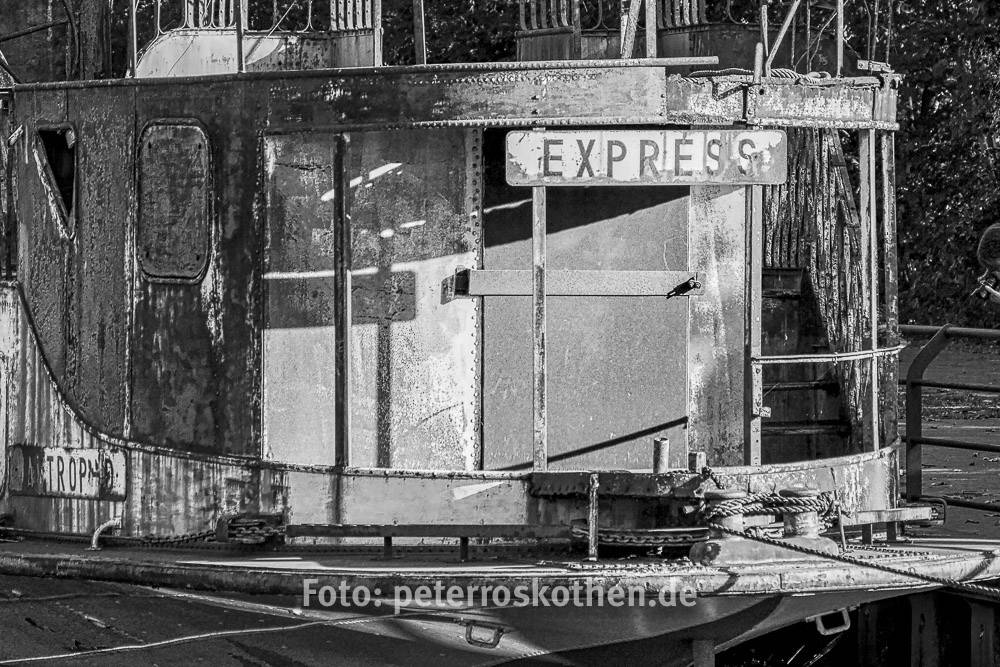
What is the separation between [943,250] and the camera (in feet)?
69.3

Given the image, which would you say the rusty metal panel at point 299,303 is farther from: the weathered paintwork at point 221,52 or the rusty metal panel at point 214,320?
the weathered paintwork at point 221,52

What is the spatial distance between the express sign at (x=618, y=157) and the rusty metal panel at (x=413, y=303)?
1.59ft

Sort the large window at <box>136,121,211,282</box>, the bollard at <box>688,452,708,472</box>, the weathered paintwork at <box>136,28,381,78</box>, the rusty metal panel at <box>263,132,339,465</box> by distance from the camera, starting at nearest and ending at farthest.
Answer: the bollard at <box>688,452,708,472</box> < the rusty metal panel at <box>263,132,339,465</box> < the large window at <box>136,121,211,282</box> < the weathered paintwork at <box>136,28,381,78</box>

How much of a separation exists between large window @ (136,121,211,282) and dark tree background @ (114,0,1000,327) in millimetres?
11359

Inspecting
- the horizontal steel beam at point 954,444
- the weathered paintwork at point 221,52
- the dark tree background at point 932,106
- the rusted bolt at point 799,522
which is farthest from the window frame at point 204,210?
the dark tree background at point 932,106

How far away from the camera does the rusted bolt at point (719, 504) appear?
6.78 m

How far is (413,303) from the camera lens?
7.43 m

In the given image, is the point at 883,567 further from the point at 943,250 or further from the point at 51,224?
the point at 943,250

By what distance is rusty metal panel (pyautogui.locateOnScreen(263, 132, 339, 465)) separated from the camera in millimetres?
7477

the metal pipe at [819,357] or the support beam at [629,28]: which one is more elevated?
the support beam at [629,28]

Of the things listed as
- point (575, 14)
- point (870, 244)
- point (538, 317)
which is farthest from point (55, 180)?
point (870, 244)

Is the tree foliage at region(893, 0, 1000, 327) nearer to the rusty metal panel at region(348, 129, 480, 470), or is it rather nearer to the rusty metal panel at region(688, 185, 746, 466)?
the rusty metal panel at region(688, 185, 746, 466)

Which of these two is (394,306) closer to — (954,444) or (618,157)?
(618,157)

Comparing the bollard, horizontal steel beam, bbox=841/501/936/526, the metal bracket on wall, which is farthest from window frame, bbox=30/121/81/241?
horizontal steel beam, bbox=841/501/936/526
